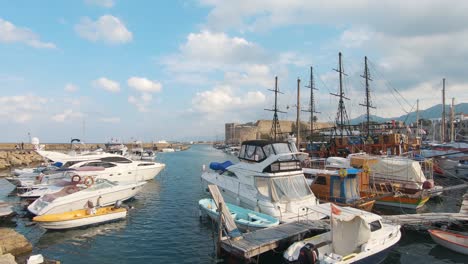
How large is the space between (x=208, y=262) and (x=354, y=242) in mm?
6220

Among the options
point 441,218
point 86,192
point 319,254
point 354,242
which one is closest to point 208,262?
point 319,254

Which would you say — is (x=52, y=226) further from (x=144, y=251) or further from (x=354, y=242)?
(x=354, y=242)

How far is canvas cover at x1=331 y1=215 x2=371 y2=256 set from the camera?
35.0 feet

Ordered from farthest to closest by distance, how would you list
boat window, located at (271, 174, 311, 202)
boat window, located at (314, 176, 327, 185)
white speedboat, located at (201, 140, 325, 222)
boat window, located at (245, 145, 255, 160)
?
1. boat window, located at (314, 176, 327, 185)
2. boat window, located at (245, 145, 255, 160)
3. boat window, located at (271, 174, 311, 202)
4. white speedboat, located at (201, 140, 325, 222)

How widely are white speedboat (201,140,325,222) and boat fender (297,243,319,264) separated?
391cm

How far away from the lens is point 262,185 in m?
17.0

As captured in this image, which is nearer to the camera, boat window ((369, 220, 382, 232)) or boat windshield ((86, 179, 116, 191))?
boat window ((369, 220, 382, 232))

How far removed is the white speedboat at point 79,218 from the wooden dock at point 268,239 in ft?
31.3

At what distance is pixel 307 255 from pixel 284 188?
253 inches

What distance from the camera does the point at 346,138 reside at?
41781 mm

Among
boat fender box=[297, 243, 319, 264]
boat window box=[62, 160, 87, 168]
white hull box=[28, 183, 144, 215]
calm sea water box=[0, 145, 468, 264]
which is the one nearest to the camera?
boat fender box=[297, 243, 319, 264]

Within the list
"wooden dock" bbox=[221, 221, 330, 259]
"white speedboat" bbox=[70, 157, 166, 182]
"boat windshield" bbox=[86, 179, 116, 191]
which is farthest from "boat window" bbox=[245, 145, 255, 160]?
"white speedboat" bbox=[70, 157, 166, 182]

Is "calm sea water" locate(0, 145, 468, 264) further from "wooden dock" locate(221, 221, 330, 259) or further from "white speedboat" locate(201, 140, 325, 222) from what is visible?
"white speedboat" locate(201, 140, 325, 222)

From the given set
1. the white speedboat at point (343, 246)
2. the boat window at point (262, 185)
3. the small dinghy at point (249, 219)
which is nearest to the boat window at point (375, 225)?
the white speedboat at point (343, 246)
